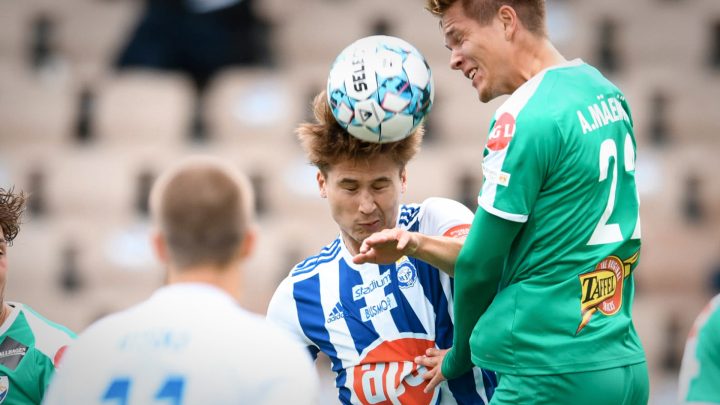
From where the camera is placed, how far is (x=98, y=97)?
53.7 ft

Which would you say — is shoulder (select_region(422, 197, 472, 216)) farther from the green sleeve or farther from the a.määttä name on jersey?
the a.määttä name on jersey

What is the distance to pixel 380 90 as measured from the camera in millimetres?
4062

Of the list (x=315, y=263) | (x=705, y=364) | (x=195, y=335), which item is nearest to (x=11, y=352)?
(x=315, y=263)

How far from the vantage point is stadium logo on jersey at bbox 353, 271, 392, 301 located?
4492 mm

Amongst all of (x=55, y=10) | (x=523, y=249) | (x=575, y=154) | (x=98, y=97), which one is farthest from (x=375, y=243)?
(x=55, y=10)

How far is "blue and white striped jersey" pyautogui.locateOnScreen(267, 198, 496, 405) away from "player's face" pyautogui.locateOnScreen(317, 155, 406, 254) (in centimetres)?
19

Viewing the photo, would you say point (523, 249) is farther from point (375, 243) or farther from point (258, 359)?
point (258, 359)

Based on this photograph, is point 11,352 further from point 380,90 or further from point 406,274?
point 380,90

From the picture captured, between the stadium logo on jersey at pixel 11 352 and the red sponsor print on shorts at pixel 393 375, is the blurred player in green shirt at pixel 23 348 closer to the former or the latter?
the stadium logo on jersey at pixel 11 352

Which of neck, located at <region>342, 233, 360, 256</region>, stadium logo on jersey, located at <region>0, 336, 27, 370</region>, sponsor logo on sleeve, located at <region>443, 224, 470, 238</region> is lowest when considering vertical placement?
stadium logo on jersey, located at <region>0, 336, 27, 370</region>

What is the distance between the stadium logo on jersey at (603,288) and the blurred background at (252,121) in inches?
439

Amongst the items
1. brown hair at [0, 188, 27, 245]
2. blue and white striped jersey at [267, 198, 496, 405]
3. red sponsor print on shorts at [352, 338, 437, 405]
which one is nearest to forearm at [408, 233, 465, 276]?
blue and white striped jersey at [267, 198, 496, 405]

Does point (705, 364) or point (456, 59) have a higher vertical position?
point (456, 59)

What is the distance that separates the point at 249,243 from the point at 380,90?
4.11 ft
